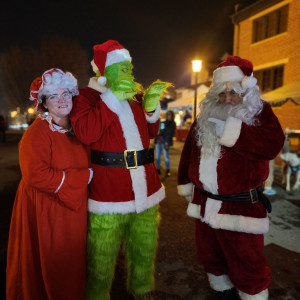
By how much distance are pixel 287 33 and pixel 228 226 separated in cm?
919

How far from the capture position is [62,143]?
1.85m

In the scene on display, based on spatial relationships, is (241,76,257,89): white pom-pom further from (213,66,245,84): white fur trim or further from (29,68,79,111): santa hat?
(29,68,79,111): santa hat

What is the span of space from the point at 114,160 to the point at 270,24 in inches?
398

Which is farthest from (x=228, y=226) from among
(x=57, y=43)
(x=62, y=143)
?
(x=57, y=43)

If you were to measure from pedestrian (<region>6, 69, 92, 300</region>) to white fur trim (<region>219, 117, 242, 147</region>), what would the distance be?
3.36ft

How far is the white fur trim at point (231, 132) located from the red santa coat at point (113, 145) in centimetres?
62

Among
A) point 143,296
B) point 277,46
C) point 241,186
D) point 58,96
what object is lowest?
point 143,296

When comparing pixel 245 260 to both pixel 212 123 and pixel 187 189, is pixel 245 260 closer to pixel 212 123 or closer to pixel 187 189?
pixel 187 189

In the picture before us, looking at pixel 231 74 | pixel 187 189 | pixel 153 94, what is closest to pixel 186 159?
pixel 187 189

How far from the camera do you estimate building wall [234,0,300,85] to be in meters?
8.30

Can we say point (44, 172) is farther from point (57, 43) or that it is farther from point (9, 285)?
point (57, 43)

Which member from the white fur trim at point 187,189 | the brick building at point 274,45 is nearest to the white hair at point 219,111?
the white fur trim at point 187,189

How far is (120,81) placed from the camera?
5.79ft

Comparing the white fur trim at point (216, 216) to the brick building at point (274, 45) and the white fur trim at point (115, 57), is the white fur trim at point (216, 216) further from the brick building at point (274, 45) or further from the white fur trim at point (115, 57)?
the brick building at point (274, 45)
